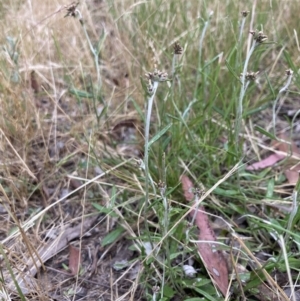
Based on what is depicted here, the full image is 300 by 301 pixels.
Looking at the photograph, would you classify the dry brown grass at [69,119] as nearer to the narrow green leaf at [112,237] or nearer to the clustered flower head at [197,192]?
the narrow green leaf at [112,237]

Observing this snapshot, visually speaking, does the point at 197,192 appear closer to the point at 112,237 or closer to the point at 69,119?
the point at 112,237

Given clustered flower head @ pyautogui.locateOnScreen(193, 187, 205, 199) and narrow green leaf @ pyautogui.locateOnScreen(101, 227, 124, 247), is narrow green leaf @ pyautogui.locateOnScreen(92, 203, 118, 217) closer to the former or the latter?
narrow green leaf @ pyautogui.locateOnScreen(101, 227, 124, 247)

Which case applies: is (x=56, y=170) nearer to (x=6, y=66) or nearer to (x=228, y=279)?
(x=6, y=66)

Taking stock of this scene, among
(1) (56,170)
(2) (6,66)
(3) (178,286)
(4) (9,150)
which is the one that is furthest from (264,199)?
(2) (6,66)

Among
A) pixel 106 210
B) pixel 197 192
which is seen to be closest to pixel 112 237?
pixel 106 210

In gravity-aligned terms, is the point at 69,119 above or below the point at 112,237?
above

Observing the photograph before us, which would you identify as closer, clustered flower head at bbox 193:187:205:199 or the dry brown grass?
clustered flower head at bbox 193:187:205:199

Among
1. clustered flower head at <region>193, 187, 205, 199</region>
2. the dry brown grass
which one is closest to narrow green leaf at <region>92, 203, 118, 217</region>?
the dry brown grass

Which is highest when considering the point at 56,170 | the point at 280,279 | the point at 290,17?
the point at 290,17

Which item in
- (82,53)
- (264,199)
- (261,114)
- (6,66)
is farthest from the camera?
(82,53)

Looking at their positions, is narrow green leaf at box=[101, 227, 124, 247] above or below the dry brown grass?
below

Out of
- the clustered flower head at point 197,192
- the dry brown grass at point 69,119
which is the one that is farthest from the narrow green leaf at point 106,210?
the clustered flower head at point 197,192
